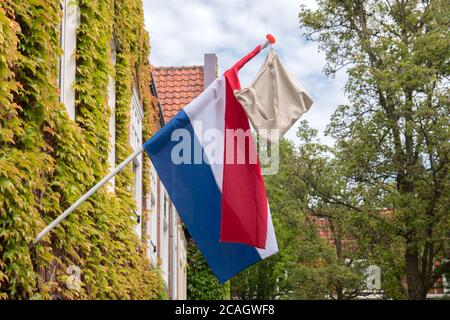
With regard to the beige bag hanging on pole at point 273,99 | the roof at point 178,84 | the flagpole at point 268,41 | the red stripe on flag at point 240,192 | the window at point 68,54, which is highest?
the roof at point 178,84

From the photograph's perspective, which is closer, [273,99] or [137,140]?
[273,99]

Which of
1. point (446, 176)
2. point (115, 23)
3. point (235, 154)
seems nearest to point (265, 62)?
point (235, 154)

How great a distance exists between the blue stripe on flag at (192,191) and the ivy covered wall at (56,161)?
3.48 feet

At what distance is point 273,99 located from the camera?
777 cm

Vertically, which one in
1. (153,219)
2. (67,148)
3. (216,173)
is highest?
(153,219)

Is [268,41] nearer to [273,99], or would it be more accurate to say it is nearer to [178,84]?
[273,99]

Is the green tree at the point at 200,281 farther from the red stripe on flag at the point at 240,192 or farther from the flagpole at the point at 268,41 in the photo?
the flagpole at the point at 268,41

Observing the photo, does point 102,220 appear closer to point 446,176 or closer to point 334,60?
point 446,176

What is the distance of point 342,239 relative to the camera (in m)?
41.7

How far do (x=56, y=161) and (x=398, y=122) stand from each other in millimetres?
21049

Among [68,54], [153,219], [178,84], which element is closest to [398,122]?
[178,84]

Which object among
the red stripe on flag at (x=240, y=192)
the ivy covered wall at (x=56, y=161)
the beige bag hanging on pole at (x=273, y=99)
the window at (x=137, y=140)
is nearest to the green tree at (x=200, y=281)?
the window at (x=137, y=140)

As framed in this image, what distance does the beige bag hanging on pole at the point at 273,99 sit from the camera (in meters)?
7.70
